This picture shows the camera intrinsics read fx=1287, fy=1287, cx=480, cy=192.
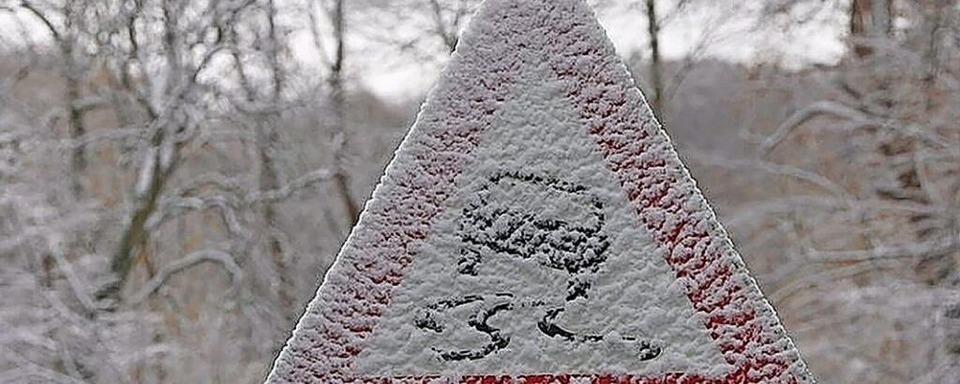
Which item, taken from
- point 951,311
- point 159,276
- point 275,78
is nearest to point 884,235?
point 951,311

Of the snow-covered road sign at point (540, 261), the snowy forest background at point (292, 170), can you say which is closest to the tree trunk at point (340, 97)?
the snowy forest background at point (292, 170)

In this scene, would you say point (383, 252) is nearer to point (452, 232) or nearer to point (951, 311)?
point (452, 232)

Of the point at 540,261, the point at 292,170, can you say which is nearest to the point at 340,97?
the point at 292,170

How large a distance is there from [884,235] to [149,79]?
7046 millimetres

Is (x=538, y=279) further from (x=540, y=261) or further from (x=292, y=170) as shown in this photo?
(x=292, y=170)

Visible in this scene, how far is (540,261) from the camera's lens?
1.93 m

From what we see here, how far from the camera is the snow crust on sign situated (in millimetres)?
1896

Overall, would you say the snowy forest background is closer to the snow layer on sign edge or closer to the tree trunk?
the tree trunk

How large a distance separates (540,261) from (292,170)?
1370cm

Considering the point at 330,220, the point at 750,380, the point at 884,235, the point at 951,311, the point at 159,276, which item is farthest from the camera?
the point at 330,220

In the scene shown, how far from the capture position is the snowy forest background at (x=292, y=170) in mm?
10375

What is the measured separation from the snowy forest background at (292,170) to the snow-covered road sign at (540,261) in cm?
772

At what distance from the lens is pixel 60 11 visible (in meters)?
11.9

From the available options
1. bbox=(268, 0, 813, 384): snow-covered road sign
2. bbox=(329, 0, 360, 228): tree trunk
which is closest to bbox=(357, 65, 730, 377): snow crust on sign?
bbox=(268, 0, 813, 384): snow-covered road sign
